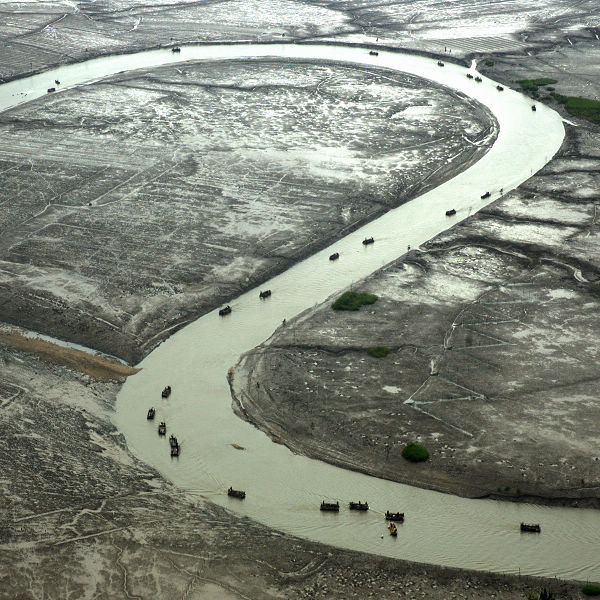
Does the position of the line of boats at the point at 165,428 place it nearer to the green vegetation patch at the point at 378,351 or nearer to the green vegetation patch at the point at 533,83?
the green vegetation patch at the point at 378,351

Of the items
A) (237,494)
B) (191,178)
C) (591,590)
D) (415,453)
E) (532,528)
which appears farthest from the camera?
(191,178)

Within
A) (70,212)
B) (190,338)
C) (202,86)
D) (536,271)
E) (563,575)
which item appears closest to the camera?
(563,575)

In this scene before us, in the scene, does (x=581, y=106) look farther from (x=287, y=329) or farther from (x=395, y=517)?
(x=395, y=517)

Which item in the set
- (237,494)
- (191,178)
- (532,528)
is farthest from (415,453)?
(191,178)

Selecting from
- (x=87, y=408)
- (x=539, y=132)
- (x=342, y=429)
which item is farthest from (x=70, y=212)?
(x=539, y=132)

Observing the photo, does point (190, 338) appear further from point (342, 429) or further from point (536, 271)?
point (536, 271)

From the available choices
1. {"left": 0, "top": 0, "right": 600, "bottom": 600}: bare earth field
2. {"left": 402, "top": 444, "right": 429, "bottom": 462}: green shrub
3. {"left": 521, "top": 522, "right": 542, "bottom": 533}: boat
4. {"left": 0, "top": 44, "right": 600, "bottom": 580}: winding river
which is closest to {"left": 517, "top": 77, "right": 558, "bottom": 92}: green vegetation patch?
{"left": 0, "top": 0, "right": 600, "bottom": 600}: bare earth field

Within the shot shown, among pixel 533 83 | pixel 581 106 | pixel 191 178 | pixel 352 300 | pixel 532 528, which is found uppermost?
pixel 533 83
